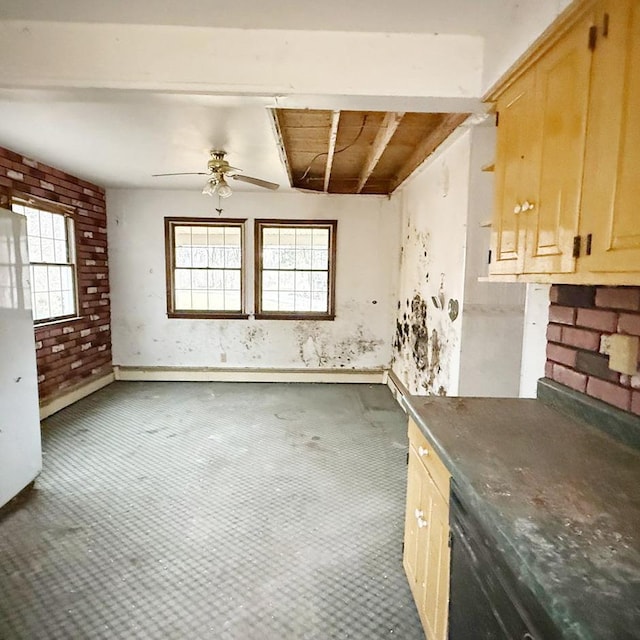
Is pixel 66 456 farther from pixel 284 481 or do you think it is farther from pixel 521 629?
pixel 521 629

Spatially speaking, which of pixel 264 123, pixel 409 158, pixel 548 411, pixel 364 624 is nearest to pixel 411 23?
pixel 264 123

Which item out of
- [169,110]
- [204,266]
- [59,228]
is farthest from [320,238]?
[59,228]

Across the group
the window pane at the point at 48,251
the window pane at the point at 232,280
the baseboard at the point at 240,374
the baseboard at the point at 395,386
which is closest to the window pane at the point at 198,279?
the window pane at the point at 232,280

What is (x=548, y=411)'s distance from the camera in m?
1.70

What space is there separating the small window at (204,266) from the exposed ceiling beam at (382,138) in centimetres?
203

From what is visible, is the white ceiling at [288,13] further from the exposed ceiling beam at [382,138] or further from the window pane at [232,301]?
the window pane at [232,301]

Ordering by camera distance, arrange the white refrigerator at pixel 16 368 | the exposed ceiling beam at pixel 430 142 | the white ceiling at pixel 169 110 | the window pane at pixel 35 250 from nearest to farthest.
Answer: the white ceiling at pixel 169 110
the white refrigerator at pixel 16 368
the exposed ceiling beam at pixel 430 142
the window pane at pixel 35 250

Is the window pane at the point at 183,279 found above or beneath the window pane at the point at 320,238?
beneath

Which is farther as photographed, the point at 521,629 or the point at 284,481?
the point at 284,481

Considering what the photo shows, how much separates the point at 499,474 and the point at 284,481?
200cm

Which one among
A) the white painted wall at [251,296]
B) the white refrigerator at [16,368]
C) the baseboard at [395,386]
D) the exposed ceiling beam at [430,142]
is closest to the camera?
the white refrigerator at [16,368]

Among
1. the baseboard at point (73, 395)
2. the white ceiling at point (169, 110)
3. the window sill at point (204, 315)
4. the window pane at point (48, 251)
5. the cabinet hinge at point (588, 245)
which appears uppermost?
the white ceiling at point (169, 110)

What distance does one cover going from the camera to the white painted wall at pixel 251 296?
17.4ft

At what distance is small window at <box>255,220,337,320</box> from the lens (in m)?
5.37
